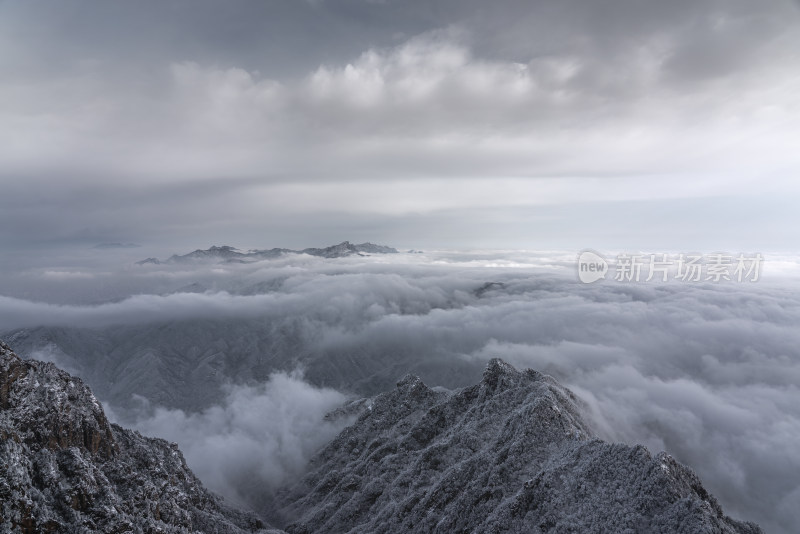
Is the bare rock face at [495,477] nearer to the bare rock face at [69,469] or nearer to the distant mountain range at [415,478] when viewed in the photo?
the distant mountain range at [415,478]

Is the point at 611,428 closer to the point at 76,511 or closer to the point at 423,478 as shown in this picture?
the point at 423,478

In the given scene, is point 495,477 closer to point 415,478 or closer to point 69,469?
point 415,478

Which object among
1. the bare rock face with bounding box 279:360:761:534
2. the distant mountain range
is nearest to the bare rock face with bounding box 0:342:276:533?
the distant mountain range

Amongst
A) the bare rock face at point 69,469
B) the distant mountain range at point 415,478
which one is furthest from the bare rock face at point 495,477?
the bare rock face at point 69,469

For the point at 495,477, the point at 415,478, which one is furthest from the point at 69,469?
the point at 495,477

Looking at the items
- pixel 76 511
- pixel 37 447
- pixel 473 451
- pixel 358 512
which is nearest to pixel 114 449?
pixel 37 447
